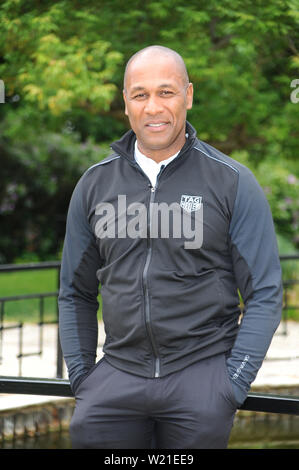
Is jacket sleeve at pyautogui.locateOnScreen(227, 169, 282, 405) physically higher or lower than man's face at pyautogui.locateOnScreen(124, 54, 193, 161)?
lower

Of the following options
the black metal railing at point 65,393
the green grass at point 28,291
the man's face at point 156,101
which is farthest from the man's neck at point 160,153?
the green grass at point 28,291

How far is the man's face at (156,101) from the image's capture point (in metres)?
2.63

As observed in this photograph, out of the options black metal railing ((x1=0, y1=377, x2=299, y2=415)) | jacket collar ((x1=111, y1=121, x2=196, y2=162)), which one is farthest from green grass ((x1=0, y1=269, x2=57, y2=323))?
jacket collar ((x1=111, y1=121, x2=196, y2=162))

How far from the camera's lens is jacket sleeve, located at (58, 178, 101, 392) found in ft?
9.31

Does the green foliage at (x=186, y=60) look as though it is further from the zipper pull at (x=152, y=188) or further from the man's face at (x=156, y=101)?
the zipper pull at (x=152, y=188)

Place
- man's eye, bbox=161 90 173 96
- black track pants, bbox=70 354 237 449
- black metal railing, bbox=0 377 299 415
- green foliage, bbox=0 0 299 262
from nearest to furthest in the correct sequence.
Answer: black track pants, bbox=70 354 237 449
man's eye, bbox=161 90 173 96
black metal railing, bbox=0 377 299 415
green foliage, bbox=0 0 299 262

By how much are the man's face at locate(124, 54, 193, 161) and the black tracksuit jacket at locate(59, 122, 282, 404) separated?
0.29ft

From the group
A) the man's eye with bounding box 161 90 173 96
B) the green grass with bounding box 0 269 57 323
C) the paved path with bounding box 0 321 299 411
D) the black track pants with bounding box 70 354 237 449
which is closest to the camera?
the black track pants with bounding box 70 354 237 449

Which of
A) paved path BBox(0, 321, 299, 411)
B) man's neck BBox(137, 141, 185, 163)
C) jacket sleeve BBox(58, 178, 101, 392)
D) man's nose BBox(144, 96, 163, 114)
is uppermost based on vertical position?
man's nose BBox(144, 96, 163, 114)

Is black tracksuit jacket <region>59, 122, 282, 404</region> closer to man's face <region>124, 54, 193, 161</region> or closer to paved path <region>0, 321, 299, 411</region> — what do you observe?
man's face <region>124, 54, 193, 161</region>

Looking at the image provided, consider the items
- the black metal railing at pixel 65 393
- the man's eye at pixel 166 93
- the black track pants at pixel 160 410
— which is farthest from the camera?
the black metal railing at pixel 65 393

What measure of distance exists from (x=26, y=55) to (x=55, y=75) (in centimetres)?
36

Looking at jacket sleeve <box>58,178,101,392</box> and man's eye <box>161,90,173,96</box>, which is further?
jacket sleeve <box>58,178,101,392</box>

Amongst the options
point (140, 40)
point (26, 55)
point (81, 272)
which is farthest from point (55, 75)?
point (81, 272)
